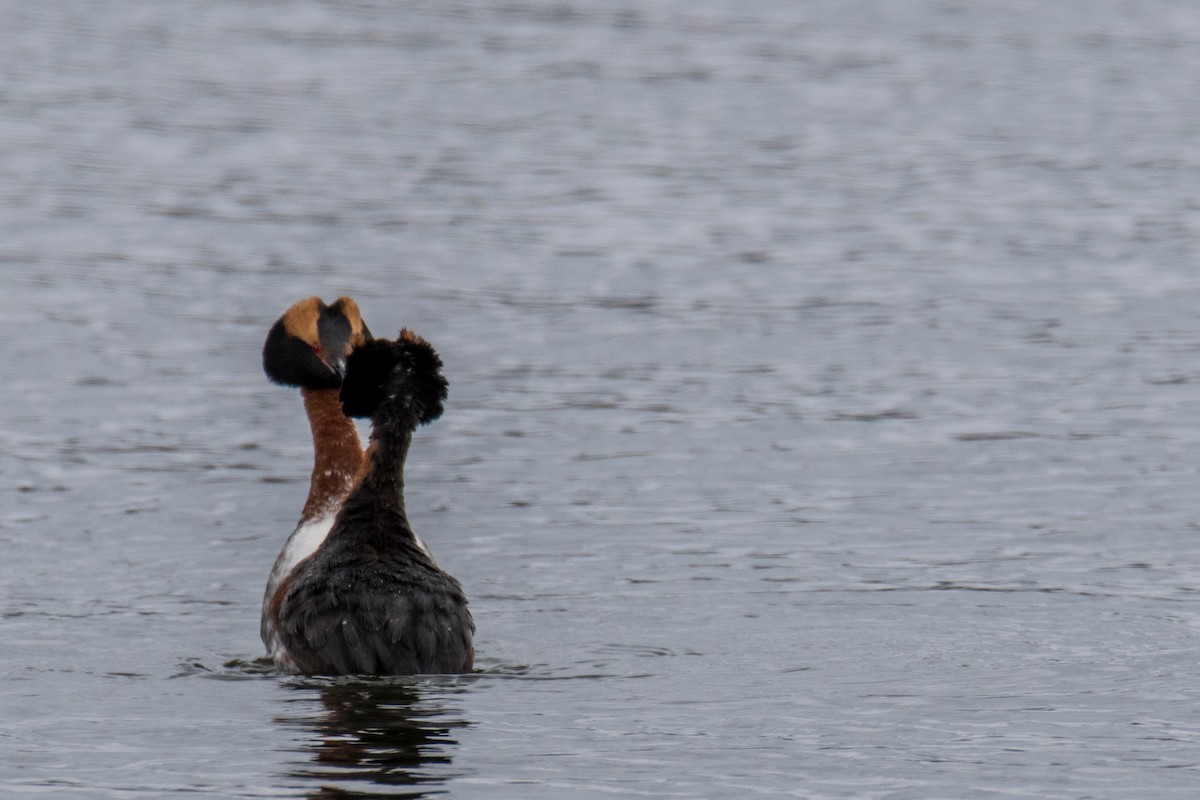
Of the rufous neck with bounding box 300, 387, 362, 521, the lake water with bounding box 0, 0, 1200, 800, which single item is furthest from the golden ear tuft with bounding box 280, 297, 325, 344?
the lake water with bounding box 0, 0, 1200, 800

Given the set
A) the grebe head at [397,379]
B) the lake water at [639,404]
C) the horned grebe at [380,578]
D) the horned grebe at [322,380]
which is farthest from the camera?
the horned grebe at [322,380]

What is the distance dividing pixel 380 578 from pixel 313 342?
7.21 ft

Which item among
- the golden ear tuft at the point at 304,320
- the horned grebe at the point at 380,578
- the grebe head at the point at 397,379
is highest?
the golden ear tuft at the point at 304,320

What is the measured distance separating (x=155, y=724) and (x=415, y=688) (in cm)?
108

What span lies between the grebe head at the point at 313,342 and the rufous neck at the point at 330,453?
0.11 meters

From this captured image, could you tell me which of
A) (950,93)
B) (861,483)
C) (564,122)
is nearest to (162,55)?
(564,122)

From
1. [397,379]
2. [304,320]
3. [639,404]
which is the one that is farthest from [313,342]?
[639,404]

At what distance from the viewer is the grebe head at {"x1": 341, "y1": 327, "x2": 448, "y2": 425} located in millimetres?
10430

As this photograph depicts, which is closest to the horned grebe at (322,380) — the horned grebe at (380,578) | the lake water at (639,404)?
the lake water at (639,404)

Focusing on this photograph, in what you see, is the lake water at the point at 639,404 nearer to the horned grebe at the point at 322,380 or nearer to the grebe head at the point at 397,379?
the horned grebe at the point at 322,380

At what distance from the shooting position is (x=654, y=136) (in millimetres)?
25469

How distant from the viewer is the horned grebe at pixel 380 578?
9.92m

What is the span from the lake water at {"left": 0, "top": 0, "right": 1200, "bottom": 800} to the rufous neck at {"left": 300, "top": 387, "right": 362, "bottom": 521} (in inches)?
27.6

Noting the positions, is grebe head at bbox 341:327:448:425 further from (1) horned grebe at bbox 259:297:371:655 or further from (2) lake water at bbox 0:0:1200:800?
(2) lake water at bbox 0:0:1200:800
